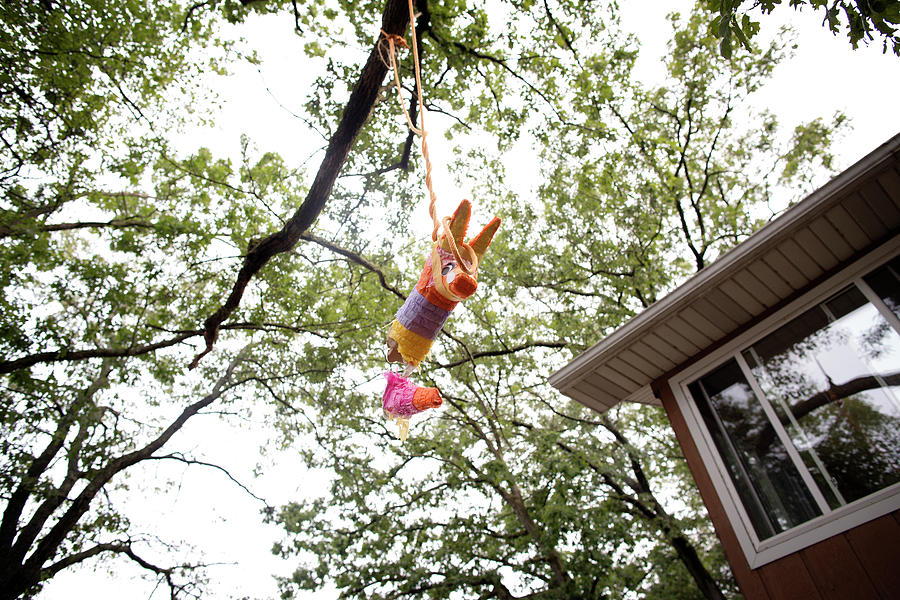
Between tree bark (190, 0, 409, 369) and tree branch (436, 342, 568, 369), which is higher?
tree branch (436, 342, 568, 369)

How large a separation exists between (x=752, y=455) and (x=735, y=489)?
0.27m

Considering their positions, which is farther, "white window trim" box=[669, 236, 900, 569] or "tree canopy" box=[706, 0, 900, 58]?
"white window trim" box=[669, 236, 900, 569]

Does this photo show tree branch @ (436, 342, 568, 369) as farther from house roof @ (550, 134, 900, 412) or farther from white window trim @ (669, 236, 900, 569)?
white window trim @ (669, 236, 900, 569)

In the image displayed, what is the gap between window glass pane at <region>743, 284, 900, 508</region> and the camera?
9.64 ft

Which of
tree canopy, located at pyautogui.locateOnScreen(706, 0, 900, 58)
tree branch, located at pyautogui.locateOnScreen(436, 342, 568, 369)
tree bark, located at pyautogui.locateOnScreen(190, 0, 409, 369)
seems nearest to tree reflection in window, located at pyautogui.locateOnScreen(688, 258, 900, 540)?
tree canopy, located at pyautogui.locateOnScreen(706, 0, 900, 58)

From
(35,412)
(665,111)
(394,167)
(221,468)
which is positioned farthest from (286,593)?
(665,111)

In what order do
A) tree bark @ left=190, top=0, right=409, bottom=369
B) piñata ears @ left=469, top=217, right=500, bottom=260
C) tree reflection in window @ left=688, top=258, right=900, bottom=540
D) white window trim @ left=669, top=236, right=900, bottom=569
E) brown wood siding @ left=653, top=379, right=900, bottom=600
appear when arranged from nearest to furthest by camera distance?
1. piñata ears @ left=469, top=217, right=500, bottom=260
2. brown wood siding @ left=653, top=379, right=900, bottom=600
3. white window trim @ left=669, top=236, right=900, bottom=569
4. tree reflection in window @ left=688, top=258, right=900, bottom=540
5. tree bark @ left=190, top=0, right=409, bottom=369

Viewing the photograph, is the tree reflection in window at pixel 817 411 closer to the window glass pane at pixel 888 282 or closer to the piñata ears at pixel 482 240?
the window glass pane at pixel 888 282

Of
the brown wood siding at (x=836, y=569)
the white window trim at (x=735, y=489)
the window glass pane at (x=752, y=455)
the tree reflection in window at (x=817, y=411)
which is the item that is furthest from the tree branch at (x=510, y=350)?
the brown wood siding at (x=836, y=569)

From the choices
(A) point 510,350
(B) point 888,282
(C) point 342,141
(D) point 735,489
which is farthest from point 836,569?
(A) point 510,350

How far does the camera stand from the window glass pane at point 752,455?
3.20 metres

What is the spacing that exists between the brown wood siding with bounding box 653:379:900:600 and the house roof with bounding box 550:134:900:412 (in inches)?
53.6

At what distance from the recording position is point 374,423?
28.9 ft

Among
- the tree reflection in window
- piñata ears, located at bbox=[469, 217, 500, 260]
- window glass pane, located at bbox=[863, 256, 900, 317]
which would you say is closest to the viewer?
piñata ears, located at bbox=[469, 217, 500, 260]
